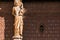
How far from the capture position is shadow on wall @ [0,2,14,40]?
8.12m

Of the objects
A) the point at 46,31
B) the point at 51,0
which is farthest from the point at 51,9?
the point at 46,31

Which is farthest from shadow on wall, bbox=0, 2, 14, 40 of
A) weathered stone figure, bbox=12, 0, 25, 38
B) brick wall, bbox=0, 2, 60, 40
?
weathered stone figure, bbox=12, 0, 25, 38

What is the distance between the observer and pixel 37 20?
8180 mm

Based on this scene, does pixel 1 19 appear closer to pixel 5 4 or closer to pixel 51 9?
pixel 5 4

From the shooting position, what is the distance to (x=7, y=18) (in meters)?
8.23

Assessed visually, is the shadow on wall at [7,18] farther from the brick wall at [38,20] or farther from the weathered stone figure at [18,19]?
the weathered stone figure at [18,19]

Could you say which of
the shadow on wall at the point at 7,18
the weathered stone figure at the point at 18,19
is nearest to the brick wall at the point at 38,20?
the shadow on wall at the point at 7,18

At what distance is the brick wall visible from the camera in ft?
26.5

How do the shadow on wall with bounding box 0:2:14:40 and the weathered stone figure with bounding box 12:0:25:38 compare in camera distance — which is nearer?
the weathered stone figure with bounding box 12:0:25:38

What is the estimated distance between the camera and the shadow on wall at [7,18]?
8117mm

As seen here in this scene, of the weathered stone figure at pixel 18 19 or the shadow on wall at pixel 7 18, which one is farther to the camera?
the shadow on wall at pixel 7 18

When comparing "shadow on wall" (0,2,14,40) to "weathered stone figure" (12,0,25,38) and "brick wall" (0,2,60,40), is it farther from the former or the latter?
"weathered stone figure" (12,0,25,38)

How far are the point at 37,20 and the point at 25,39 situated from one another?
0.81 m

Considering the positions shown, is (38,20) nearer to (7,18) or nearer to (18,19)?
(18,19)
